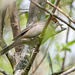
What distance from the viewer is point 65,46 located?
154 inches

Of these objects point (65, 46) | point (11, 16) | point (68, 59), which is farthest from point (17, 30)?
point (68, 59)

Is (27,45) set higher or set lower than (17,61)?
higher

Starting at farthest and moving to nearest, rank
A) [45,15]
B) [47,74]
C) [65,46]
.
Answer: [47,74], [65,46], [45,15]

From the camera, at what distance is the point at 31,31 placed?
2855 mm

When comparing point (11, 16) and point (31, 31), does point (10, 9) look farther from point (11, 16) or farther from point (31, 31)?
point (31, 31)

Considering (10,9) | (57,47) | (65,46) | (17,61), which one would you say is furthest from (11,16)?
(57,47)

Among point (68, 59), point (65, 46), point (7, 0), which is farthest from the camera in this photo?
point (68, 59)

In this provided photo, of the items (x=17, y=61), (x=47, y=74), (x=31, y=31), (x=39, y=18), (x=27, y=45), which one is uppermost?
(x=39, y=18)

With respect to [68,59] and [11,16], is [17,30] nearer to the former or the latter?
Result: [11,16]

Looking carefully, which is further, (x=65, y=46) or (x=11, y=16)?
(x=65, y=46)

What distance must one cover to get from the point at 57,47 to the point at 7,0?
9.27ft

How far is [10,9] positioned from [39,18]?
0.64 meters

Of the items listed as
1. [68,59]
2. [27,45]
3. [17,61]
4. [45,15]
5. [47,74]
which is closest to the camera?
[17,61]

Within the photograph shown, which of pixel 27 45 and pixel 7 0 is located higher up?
pixel 7 0
